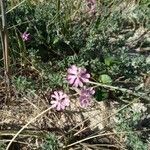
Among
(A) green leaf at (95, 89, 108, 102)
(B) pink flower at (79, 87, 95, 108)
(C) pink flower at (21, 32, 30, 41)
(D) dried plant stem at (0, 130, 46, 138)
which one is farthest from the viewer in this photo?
(C) pink flower at (21, 32, 30, 41)

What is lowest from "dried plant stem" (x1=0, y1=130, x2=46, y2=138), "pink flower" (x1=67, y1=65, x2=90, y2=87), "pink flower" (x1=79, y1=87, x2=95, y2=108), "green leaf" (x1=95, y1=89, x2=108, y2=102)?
"dried plant stem" (x1=0, y1=130, x2=46, y2=138)

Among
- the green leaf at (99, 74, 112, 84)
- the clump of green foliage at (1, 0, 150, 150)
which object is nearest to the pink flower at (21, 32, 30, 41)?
the clump of green foliage at (1, 0, 150, 150)

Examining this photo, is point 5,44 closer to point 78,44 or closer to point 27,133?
point 27,133

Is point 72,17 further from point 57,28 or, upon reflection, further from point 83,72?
point 83,72

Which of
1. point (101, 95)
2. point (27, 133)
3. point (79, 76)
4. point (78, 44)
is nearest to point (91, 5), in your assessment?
point (78, 44)

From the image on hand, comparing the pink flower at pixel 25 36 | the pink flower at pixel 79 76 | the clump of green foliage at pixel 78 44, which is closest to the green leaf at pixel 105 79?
the clump of green foliage at pixel 78 44

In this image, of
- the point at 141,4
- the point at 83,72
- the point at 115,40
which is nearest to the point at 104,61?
the point at 115,40

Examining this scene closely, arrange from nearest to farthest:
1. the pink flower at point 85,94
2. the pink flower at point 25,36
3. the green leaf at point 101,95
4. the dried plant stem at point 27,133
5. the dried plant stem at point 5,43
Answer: the dried plant stem at point 5,43
the pink flower at point 85,94
the dried plant stem at point 27,133
the green leaf at point 101,95
the pink flower at point 25,36

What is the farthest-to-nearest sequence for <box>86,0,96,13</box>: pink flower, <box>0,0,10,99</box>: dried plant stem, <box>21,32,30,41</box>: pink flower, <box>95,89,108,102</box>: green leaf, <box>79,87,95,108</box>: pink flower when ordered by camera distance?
<box>86,0,96,13</box>: pink flower → <box>21,32,30,41</box>: pink flower → <box>95,89,108,102</box>: green leaf → <box>79,87,95,108</box>: pink flower → <box>0,0,10,99</box>: dried plant stem

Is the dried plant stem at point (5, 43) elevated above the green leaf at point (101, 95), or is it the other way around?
the dried plant stem at point (5, 43)

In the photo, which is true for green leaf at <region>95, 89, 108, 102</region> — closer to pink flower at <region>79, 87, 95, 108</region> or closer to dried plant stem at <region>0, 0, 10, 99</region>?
pink flower at <region>79, 87, 95, 108</region>

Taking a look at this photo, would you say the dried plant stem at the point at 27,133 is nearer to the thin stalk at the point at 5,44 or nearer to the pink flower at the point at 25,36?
the thin stalk at the point at 5,44

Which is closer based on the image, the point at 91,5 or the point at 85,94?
the point at 85,94
